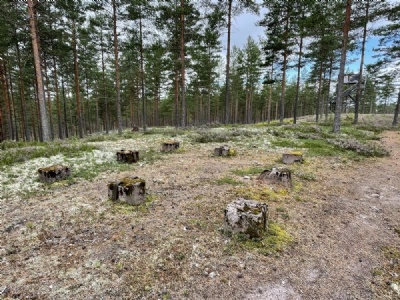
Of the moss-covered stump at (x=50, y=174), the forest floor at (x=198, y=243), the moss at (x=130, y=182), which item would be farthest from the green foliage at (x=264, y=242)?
the moss-covered stump at (x=50, y=174)

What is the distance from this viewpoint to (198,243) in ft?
10.5

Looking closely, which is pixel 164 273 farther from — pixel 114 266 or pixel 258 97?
pixel 258 97

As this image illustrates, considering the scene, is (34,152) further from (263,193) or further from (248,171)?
(263,193)

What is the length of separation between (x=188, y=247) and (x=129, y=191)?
195cm

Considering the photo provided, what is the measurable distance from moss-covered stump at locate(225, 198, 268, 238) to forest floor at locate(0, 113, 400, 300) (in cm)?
16

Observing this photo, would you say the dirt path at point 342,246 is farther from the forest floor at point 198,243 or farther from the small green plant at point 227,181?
the small green plant at point 227,181

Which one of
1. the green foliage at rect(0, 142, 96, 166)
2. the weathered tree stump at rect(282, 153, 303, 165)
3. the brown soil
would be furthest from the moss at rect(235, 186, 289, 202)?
the green foliage at rect(0, 142, 96, 166)

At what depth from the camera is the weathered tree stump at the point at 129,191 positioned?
441 centimetres

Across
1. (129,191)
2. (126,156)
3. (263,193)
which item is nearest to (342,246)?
(263,193)

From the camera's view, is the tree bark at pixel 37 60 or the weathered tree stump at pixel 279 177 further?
the tree bark at pixel 37 60

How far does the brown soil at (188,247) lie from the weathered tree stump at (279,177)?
1.37ft

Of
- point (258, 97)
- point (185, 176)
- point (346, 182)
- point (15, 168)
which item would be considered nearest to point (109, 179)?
point (185, 176)

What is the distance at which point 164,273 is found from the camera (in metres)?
2.62

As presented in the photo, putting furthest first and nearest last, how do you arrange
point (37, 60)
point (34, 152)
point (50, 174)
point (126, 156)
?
point (37, 60), point (34, 152), point (126, 156), point (50, 174)
